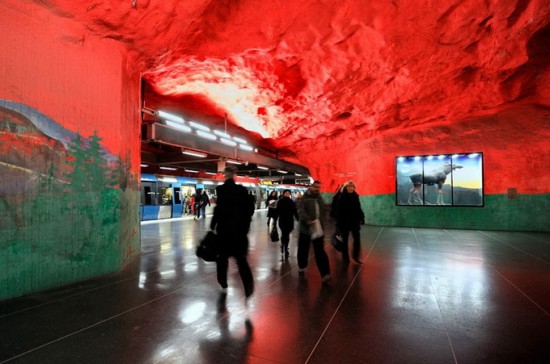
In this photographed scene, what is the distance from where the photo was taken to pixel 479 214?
11930 millimetres

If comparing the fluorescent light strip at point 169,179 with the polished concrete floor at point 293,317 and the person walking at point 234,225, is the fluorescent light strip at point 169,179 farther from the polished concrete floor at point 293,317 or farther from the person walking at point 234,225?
the person walking at point 234,225

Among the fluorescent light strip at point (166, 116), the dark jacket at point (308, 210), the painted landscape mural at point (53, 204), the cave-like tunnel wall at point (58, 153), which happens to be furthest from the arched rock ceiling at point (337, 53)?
the dark jacket at point (308, 210)

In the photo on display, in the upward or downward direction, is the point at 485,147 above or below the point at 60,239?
above

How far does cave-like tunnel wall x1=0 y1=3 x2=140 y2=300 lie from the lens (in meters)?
3.91

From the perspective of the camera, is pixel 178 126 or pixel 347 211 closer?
pixel 347 211

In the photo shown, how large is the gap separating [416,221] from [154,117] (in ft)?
37.8

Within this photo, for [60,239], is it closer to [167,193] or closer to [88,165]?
[88,165]

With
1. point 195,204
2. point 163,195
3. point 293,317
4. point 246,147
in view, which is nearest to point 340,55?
point 246,147

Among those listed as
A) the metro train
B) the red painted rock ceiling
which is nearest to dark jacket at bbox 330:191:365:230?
the red painted rock ceiling

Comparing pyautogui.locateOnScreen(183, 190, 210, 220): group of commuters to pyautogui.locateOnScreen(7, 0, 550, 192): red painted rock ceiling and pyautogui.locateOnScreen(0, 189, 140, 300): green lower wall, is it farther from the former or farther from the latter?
pyautogui.locateOnScreen(0, 189, 140, 300): green lower wall

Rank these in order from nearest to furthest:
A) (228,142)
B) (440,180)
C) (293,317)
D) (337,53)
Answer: (293,317)
(337,53)
(228,142)
(440,180)

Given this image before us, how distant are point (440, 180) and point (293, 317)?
11.5 metres

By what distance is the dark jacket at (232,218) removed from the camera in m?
3.83

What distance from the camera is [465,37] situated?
754 centimetres
